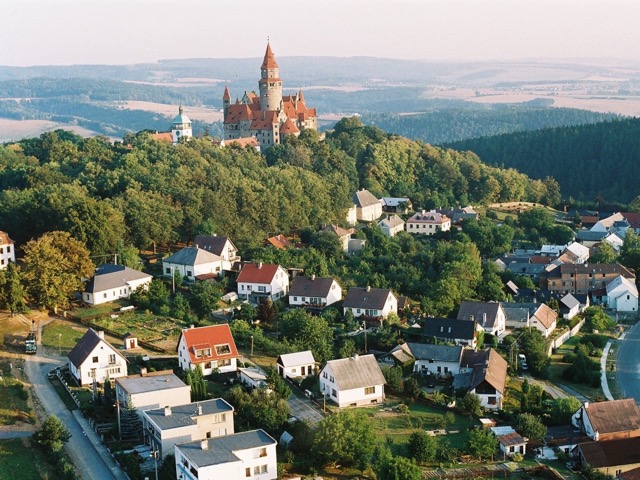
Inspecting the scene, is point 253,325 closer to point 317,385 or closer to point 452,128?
point 317,385

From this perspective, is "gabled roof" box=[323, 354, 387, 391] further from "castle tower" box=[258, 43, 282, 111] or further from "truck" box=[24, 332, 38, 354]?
"castle tower" box=[258, 43, 282, 111]

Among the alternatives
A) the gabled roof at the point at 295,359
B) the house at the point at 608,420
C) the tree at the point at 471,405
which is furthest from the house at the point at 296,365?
the house at the point at 608,420

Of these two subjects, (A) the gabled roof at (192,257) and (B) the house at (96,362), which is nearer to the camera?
(B) the house at (96,362)

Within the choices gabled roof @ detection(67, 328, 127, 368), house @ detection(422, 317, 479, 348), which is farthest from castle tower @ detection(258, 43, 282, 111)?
gabled roof @ detection(67, 328, 127, 368)

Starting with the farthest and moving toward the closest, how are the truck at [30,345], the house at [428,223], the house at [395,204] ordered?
the house at [395,204]
the house at [428,223]
the truck at [30,345]

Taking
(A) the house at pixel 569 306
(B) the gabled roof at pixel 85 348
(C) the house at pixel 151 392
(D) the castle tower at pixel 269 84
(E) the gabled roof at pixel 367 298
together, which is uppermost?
(D) the castle tower at pixel 269 84

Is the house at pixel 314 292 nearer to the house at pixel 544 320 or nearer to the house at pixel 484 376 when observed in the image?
the house at pixel 484 376

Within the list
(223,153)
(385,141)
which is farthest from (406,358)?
(385,141)
